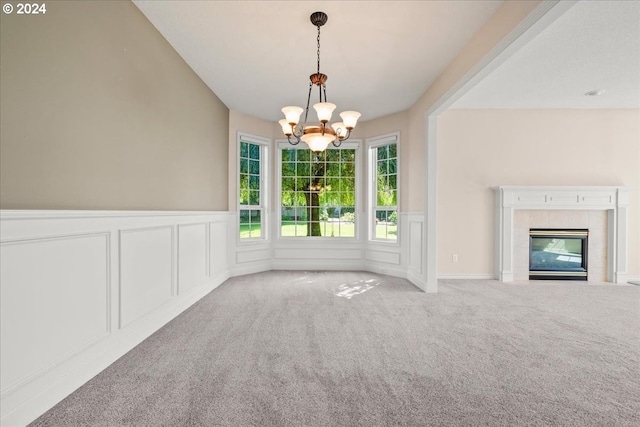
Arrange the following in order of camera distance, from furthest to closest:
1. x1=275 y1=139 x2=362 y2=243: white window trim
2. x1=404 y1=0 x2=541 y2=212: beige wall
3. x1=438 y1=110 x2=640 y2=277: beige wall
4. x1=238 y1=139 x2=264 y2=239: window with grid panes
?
1. x1=275 y1=139 x2=362 y2=243: white window trim
2. x1=238 y1=139 x2=264 y2=239: window with grid panes
3. x1=438 y1=110 x2=640 y2=277: beige wall
4. x1=404 y1=0 x2=541 y2=212: beige wall

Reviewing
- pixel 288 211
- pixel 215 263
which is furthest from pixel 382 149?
pixel 215 263

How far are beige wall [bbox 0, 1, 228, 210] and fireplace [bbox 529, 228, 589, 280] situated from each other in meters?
5.43

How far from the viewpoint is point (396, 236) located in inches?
209

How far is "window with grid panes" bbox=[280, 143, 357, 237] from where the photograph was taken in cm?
582

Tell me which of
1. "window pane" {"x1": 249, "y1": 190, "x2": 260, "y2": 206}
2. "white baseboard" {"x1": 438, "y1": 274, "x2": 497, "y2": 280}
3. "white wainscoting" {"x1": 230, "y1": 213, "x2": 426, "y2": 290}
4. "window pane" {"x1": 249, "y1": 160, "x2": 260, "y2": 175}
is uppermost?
"window pane" {"x1": 249, "y1": 160, "x2": 260, "y2": 175}

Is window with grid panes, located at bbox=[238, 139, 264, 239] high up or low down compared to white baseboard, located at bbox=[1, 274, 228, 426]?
up

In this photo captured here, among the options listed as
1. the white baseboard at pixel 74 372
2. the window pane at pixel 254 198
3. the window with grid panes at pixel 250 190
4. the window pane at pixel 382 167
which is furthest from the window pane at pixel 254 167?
the white baseboard at pixel 74 372

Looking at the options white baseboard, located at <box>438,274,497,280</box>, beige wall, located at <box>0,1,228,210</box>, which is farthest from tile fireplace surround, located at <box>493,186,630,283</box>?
beige wall, located at <box>0,1,228,210</box>

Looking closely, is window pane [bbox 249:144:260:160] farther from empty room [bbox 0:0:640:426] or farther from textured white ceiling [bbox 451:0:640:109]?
textured white ceiling [bbox 451:0:640:109]

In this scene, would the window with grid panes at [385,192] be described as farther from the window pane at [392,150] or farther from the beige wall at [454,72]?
the beige wall at [454,72]

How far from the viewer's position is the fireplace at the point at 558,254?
5.00 metres

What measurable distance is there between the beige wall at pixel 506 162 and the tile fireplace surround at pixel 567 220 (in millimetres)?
205

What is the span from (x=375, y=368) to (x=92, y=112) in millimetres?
2636

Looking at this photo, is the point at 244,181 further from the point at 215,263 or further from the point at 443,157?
the point at 443,157
